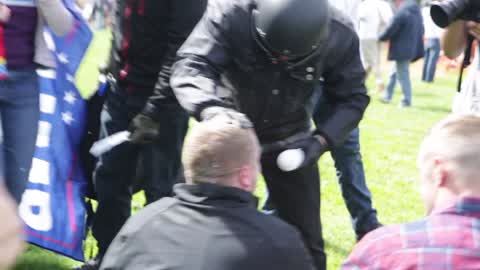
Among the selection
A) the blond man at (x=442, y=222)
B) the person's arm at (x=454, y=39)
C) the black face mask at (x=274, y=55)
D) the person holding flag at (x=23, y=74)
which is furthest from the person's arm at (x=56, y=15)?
the blond man at (x=442, y=222)

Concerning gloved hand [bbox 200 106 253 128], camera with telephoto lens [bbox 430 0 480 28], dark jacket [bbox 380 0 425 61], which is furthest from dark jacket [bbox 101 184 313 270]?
dark jacket [bbox 380 0 425 61]

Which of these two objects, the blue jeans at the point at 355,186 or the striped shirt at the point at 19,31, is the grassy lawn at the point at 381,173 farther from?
the striped shirt at the point at 19,31

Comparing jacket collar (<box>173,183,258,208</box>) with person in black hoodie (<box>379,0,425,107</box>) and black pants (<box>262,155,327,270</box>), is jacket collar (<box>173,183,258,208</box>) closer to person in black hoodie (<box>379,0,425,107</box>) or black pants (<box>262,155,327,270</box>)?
black pants (<box>262,155,327,270</box>)

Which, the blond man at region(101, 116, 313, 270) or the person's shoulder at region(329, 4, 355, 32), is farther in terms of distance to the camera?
the person's shoulder at region(329, 4, 355, 32)

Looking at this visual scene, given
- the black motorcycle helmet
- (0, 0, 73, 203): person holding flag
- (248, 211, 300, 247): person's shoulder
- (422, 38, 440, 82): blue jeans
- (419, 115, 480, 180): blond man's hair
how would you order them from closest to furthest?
(419, 115, 480, 180): blond man's hair
(248, 211, 300, 247): person's shoulder
the black motorcycle helmet
(0, 0, 73, 203): person holding flag
(422, 38, 440, 82): blue jeans

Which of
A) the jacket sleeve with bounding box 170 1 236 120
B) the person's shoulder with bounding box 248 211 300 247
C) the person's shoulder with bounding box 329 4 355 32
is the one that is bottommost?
the person's shoulder with bounding box 248 211 300 247

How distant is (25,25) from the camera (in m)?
3.94

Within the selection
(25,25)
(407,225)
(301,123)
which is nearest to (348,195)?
(301,123)

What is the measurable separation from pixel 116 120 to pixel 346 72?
1.29 m

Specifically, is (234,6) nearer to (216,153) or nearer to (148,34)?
(148,34)

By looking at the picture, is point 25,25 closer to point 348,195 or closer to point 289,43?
point 289,43

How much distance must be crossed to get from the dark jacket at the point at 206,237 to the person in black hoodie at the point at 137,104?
1.31m

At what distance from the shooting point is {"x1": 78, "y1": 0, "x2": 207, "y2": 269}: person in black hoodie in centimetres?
413

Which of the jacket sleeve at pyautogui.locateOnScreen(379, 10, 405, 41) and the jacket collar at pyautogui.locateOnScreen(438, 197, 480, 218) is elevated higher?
the jacket collar at pyautogui.locateOnScreen(438, 197, 480, 218)
